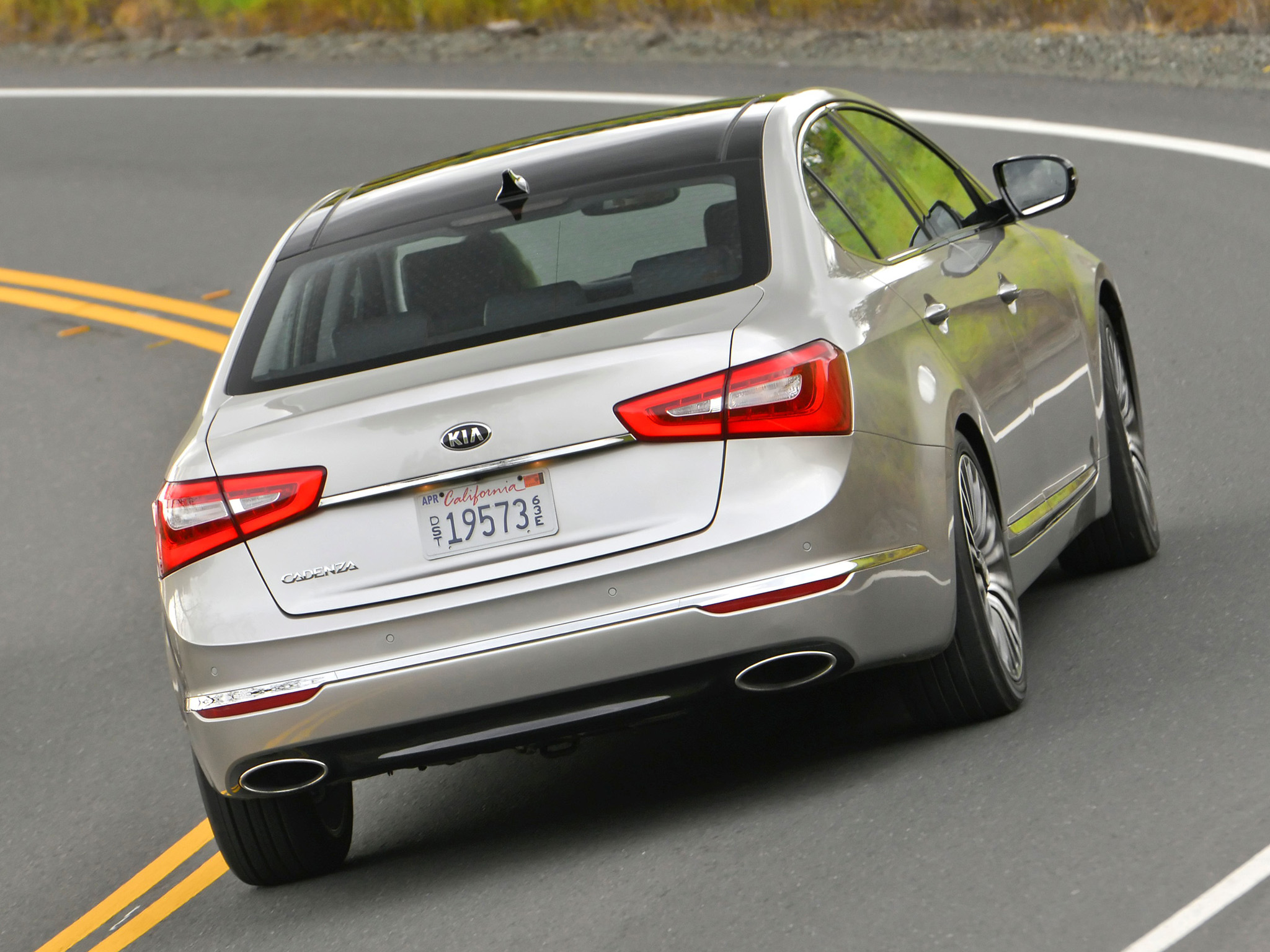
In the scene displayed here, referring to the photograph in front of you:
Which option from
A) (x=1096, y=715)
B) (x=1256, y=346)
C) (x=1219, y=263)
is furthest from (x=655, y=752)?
(x=1219, y=263)

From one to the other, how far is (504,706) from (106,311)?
420 inches

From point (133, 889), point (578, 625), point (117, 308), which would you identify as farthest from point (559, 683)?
point (117, 308)

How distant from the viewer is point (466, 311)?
548 cm

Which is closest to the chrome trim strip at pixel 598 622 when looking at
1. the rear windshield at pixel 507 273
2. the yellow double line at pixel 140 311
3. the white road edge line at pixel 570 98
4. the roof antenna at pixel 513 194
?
the rear windshield at pixel 507 273

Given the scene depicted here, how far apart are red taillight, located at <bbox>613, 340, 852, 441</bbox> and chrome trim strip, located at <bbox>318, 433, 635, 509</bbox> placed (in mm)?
63

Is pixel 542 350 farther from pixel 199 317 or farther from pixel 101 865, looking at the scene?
pixel 199 317

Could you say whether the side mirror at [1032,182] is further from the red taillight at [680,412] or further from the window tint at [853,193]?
the red taillight at [680,412]

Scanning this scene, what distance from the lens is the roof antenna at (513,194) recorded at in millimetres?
5766

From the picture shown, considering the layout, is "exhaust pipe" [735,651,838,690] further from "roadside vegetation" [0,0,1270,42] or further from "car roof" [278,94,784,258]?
"roadside vegetation" [0,0,1270,42]

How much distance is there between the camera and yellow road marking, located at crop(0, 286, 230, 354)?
14.0 meters

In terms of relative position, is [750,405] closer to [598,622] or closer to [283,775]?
[598,622]

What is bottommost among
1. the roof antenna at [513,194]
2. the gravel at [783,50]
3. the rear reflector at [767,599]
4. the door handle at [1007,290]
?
the gravel at [783,50]

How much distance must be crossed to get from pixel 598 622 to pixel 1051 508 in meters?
2.17

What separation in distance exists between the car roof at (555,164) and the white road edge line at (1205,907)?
7.74ft
